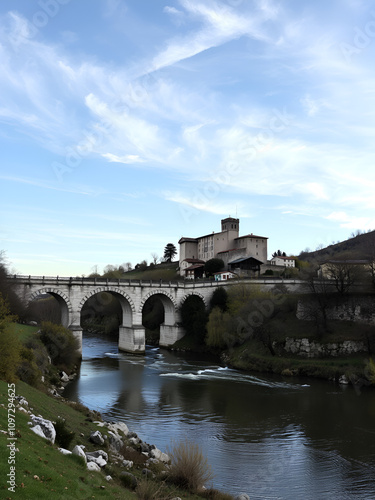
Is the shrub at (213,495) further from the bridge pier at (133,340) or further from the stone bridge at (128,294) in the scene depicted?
the bridge pier at (133,340)

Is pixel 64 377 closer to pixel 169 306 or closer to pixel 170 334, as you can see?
pixel 170 334

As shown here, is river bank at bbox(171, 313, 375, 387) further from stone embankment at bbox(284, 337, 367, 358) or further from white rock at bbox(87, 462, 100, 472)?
white rock at bbox(87, 462, 100, 472)

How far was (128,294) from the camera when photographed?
2329 inches

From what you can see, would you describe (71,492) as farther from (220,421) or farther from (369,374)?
(369,374)

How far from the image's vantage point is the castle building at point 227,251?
87188mm

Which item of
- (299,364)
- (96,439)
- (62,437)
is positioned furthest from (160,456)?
(299,364)

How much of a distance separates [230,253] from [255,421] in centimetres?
6928

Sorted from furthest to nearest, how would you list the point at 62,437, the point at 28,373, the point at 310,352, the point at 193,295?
1. the point at 193,295
2. the point at 310,352
3. the point at 28,373
4. the point at 62,437

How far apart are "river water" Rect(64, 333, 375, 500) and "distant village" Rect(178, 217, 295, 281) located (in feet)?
149

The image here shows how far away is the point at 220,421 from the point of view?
24.8m

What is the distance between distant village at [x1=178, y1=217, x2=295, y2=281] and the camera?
8719 cm

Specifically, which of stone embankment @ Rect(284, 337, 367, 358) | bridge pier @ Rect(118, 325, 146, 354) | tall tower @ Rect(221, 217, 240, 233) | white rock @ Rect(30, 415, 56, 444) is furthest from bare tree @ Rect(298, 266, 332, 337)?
tall tower @ Rect(221, 217, 240, 233)

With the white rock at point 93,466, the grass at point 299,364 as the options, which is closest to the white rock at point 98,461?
the white rock at point 93,466

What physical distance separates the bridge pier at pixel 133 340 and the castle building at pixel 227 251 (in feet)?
109
